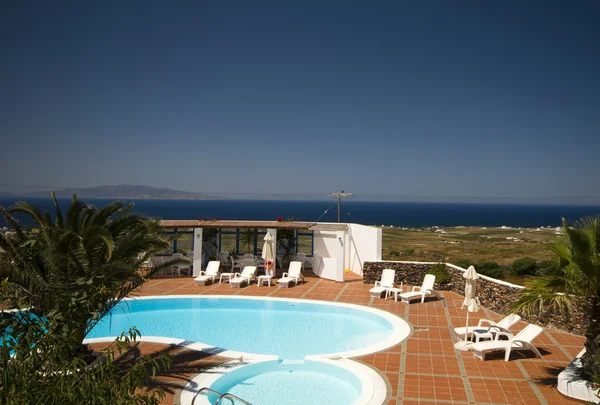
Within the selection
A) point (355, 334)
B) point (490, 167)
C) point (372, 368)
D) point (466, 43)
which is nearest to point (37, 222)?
point (372, 368)

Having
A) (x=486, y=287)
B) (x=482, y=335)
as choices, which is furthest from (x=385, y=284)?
(x=482, y=335)

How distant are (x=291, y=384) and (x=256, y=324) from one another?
435 centimetres

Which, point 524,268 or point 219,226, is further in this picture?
point 219,226

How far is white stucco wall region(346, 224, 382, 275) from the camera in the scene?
→ 647 inches

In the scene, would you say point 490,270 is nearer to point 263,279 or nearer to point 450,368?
point 263,279

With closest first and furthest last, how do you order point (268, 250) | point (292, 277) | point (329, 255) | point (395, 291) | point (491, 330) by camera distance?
point (491, 330), point (395, 291), point (292, 277), point (268, 250), point (329, 255)

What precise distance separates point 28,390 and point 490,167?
77.3 m

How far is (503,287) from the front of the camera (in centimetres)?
1166

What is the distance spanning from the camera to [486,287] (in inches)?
492

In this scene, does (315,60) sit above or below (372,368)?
above

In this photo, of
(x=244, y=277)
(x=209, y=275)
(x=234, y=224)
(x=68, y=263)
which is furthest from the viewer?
(x=234, y=224)

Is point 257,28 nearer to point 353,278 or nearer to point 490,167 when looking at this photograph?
point 353,278

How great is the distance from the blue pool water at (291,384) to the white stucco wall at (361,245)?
8899 mm

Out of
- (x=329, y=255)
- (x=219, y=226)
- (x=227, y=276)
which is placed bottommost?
(x=227, y=276)
